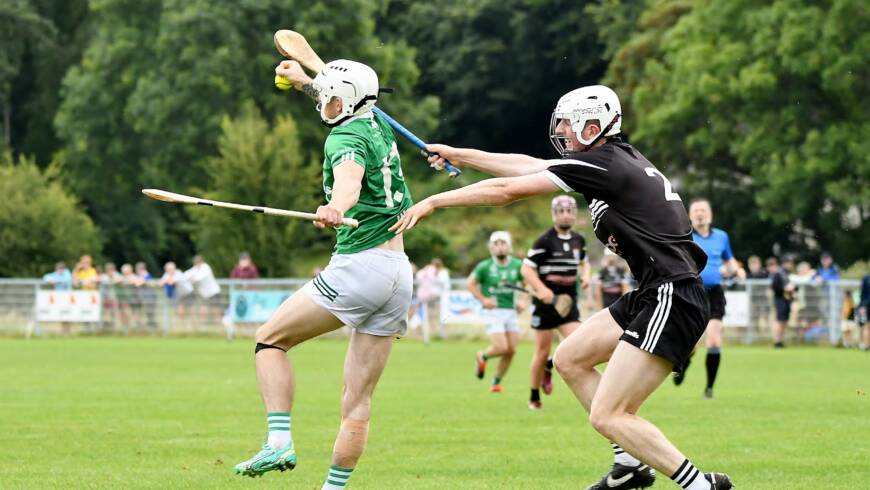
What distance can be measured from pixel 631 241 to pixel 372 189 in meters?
1.48

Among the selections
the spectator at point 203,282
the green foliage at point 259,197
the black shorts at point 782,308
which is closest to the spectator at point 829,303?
the black shorts at point 782,308

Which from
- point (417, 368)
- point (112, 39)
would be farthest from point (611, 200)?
point (112, 39)

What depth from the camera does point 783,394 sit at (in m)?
19.0

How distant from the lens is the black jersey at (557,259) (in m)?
17.5

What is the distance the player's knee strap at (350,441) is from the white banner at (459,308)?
27.0 metres

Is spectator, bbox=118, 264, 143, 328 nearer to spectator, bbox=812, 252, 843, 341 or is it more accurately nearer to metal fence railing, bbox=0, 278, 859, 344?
metal fence railing, bbox=0, 278, 859, 344

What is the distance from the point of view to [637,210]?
8430 millimetres

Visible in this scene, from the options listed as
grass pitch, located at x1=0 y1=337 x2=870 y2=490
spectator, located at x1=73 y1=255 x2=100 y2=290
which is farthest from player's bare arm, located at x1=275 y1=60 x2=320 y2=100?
spectator, located at x1=73 y1=255 x2=100 y2=290

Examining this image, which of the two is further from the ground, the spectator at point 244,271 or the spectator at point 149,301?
the spectator at point 244,271

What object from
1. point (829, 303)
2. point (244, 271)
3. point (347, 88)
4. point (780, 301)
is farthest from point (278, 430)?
point (244, 271)

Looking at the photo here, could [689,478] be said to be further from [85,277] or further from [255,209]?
[85,277]

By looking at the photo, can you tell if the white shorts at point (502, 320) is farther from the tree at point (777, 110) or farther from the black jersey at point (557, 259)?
the tree at point (777, 110)

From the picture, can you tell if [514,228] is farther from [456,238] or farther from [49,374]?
[49,374]

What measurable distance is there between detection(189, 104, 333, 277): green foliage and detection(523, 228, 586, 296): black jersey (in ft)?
95.7
